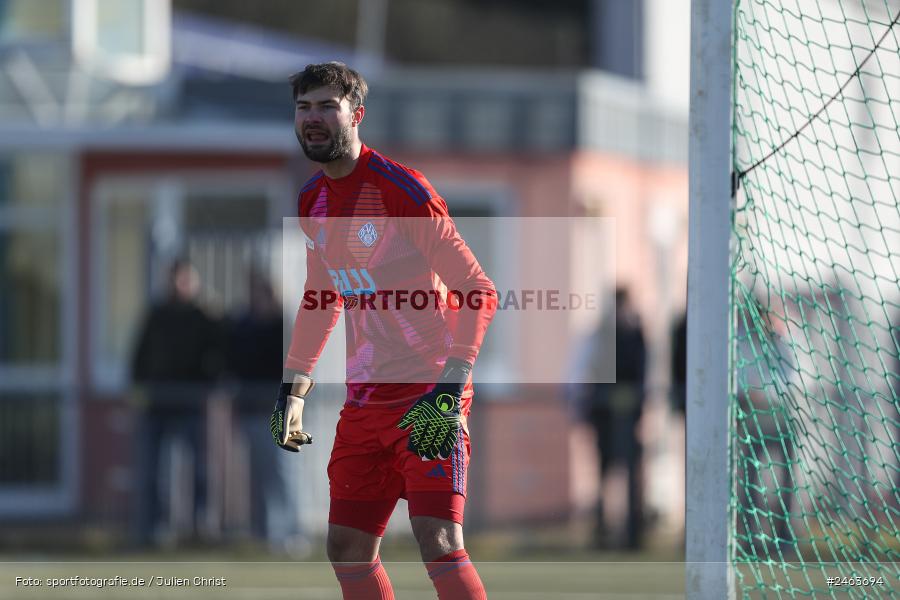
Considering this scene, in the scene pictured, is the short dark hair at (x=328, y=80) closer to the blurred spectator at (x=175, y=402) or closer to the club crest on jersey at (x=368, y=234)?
the club crest on jersey at (x=368, y=234)

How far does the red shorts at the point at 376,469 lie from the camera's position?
509cm

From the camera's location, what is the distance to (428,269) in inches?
204

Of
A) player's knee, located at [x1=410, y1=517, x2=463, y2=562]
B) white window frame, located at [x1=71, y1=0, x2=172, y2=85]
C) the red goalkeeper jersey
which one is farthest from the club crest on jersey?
white window frame, located at [x1=71, y1=0, x2=172, y2=85]

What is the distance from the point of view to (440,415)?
4.92 m

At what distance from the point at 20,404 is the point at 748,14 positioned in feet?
25.4

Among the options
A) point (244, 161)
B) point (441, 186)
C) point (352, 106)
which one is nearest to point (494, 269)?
point (441, 186)

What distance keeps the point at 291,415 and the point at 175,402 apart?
6.10 metres

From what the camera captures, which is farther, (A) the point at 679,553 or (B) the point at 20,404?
(B) the point at 20,404

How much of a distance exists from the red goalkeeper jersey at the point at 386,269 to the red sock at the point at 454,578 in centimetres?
55

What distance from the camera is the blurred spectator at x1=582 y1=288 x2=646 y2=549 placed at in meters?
11.3

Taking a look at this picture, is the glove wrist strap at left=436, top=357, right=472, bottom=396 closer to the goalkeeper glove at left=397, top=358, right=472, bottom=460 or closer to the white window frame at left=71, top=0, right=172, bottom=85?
the goalkeeper glove at left=397, top=358, right=472, bottom=460

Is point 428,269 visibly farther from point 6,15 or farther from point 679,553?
point 6,15

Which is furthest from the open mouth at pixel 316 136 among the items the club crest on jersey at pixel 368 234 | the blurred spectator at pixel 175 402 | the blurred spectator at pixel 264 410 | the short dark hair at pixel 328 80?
the blurred spectator at pixel 175 402

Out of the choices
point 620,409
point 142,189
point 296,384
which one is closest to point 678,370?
point 620,409
